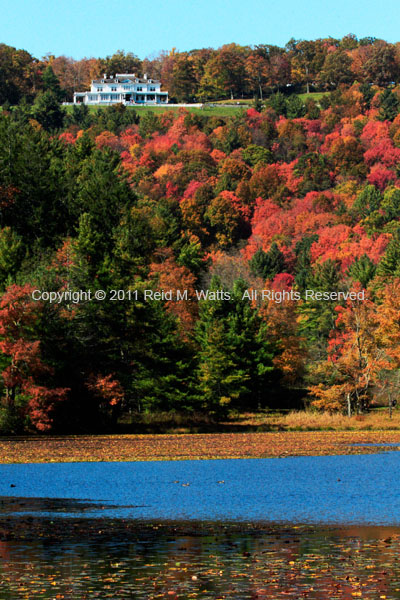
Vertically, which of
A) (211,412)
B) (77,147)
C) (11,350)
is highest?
(77,147)

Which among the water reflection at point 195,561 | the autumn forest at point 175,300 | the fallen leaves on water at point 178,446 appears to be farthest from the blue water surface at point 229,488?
the autumn forest at point 175,300

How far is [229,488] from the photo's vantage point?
79.5 feet

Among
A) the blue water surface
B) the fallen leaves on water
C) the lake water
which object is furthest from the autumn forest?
the lake water

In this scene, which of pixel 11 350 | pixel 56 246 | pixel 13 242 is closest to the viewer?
pixel 11 350

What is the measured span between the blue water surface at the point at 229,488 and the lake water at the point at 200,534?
4cm

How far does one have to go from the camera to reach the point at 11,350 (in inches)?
1900

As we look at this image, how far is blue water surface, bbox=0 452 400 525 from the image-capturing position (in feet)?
65.0

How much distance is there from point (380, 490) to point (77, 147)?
7883cm

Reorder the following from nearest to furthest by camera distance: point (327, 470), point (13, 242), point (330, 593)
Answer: point (330, 593)
point (327, 470)
point (13, 242)

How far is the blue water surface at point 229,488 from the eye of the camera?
19.8m

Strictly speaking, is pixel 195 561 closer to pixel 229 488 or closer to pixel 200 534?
pixel 200 534

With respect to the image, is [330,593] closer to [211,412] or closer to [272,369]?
[211,412]

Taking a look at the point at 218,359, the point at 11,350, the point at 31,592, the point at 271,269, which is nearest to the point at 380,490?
the point at 31,592

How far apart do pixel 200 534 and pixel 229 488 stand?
→ 7.10 m
